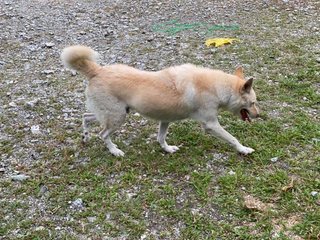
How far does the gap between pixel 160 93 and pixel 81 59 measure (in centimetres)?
94

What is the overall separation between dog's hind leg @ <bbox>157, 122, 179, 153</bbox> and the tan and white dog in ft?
0.59

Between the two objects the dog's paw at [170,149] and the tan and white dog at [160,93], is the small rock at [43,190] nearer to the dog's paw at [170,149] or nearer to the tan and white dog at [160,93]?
the tan and white dog at [160,93]

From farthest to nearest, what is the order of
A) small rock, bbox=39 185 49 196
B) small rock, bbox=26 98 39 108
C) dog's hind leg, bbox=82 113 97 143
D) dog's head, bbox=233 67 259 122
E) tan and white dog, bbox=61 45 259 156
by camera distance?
small rock, bbox=26 98 39 108 < dog's hind leg, bbox=82 113 97 143 < dog's head, bbox=233 67 259 122 < tan and white dog, bbox=61 45 259 156 < small rock, bbox=39 185 49 196

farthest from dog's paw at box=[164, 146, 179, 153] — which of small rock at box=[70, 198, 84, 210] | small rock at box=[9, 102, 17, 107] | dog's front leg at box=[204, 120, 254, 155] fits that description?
small rock at box=[9, 102, 17, 107]

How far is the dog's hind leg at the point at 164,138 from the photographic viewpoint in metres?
5.01

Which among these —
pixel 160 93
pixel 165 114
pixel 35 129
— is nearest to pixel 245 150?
pixel 165 114

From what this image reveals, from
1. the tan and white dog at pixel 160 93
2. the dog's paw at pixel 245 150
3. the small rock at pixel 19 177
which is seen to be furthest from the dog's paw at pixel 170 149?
the small rock at pixel 19 177

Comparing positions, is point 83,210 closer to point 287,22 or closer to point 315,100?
point 315,100

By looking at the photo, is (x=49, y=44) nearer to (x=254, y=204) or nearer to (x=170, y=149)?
(x=170, y=149)

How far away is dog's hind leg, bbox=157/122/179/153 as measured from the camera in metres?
5.01

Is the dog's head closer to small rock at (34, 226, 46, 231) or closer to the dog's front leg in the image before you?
the dog's front leg

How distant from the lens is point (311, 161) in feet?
15.2

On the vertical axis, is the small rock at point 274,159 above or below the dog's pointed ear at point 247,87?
below

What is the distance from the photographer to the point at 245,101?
486 centimetres
